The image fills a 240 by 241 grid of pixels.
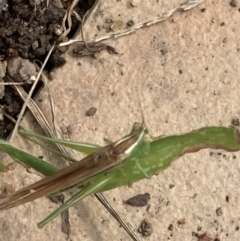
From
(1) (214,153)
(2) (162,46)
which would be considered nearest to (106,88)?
(2) (162,46)

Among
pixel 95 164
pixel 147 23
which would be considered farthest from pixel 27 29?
pixel 95 164

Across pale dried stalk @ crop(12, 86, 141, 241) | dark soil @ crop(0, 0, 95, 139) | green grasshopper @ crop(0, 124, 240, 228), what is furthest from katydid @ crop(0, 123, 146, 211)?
dark soil @ crop(0, 0, 95, 139)

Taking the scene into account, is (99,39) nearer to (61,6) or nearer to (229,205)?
(61,6)

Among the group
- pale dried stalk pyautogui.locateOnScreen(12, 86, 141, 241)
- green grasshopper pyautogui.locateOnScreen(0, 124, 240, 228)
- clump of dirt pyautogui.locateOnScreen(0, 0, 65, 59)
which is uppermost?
clump of dirt pyautogui.locateOnScreen(0, 0, 65, 59)

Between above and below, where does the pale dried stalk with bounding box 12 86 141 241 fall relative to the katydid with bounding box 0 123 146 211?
below

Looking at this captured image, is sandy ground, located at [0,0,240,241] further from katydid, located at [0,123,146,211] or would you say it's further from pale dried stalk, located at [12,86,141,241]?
katydid, located at [0,123,146,211]

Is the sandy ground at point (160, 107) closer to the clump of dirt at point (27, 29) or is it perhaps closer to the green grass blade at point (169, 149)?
the clump of dirt at point (27, 29)

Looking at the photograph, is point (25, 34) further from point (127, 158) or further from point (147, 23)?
point (127, 158)
